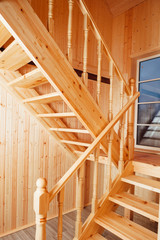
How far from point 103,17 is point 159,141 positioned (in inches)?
104

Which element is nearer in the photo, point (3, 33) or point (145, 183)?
point (3, 33)

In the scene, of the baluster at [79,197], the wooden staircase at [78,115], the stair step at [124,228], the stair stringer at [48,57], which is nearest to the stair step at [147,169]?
the wooden staircase at [78,115]

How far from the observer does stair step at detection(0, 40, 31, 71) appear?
145 centimetres

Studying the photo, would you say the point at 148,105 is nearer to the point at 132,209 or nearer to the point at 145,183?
the point at 145,183

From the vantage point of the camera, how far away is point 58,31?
272 cm

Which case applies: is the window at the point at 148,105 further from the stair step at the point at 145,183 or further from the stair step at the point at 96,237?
the stair step at the point at 96,237

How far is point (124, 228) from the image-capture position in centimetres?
160

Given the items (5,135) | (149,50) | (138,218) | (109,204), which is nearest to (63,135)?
(5,135)

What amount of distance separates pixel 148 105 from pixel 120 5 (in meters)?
2.05

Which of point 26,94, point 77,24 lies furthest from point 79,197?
point 77,24

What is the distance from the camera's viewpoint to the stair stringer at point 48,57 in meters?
1.26

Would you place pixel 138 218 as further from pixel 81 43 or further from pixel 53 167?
pixel 81 43

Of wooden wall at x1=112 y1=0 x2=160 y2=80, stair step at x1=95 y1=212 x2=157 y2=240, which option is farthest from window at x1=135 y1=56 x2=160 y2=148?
stair step at x1=95 y1=212 x2=157 y2=240

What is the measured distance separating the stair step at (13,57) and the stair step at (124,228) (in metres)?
1.80
